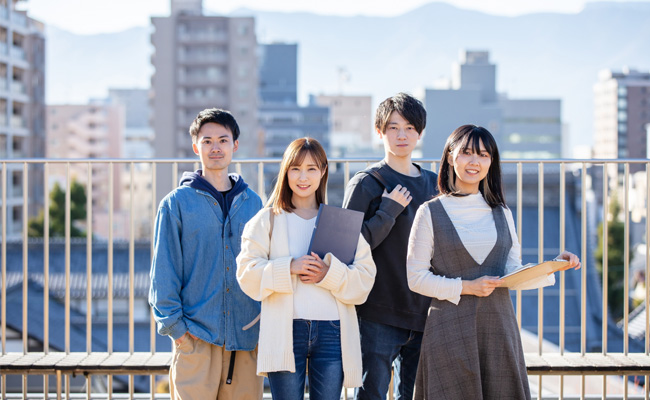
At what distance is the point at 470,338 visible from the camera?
2371mm

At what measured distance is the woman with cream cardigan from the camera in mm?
2352

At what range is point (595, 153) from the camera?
Result: 88.4 metres

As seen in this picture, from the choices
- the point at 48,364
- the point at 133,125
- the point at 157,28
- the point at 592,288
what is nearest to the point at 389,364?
the point at 48,364

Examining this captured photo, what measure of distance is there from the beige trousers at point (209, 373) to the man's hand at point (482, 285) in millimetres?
833

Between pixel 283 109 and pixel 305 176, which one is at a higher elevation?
pixel 283 109

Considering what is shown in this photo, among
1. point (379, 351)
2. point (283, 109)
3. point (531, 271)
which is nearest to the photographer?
point (531, 271)

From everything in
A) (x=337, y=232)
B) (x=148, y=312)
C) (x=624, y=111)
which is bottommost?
(x=148, y=312)

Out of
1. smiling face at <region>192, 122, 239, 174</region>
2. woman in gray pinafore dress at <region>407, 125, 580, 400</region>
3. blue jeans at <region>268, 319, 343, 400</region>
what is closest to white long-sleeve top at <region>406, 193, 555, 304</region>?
woman in gray pinafore dress at <region>407, 125, 580, 400</region>

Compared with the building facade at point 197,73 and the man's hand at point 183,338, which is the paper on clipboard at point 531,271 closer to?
the man's hand at point 183,338

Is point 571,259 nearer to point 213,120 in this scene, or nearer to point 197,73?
point 213,120

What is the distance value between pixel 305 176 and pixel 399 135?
0.44 m

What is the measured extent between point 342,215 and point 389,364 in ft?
2.05

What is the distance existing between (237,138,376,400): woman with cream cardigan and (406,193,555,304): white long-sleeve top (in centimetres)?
18

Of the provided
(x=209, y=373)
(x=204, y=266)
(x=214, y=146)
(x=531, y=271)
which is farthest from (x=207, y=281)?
(x=531, y=271)
